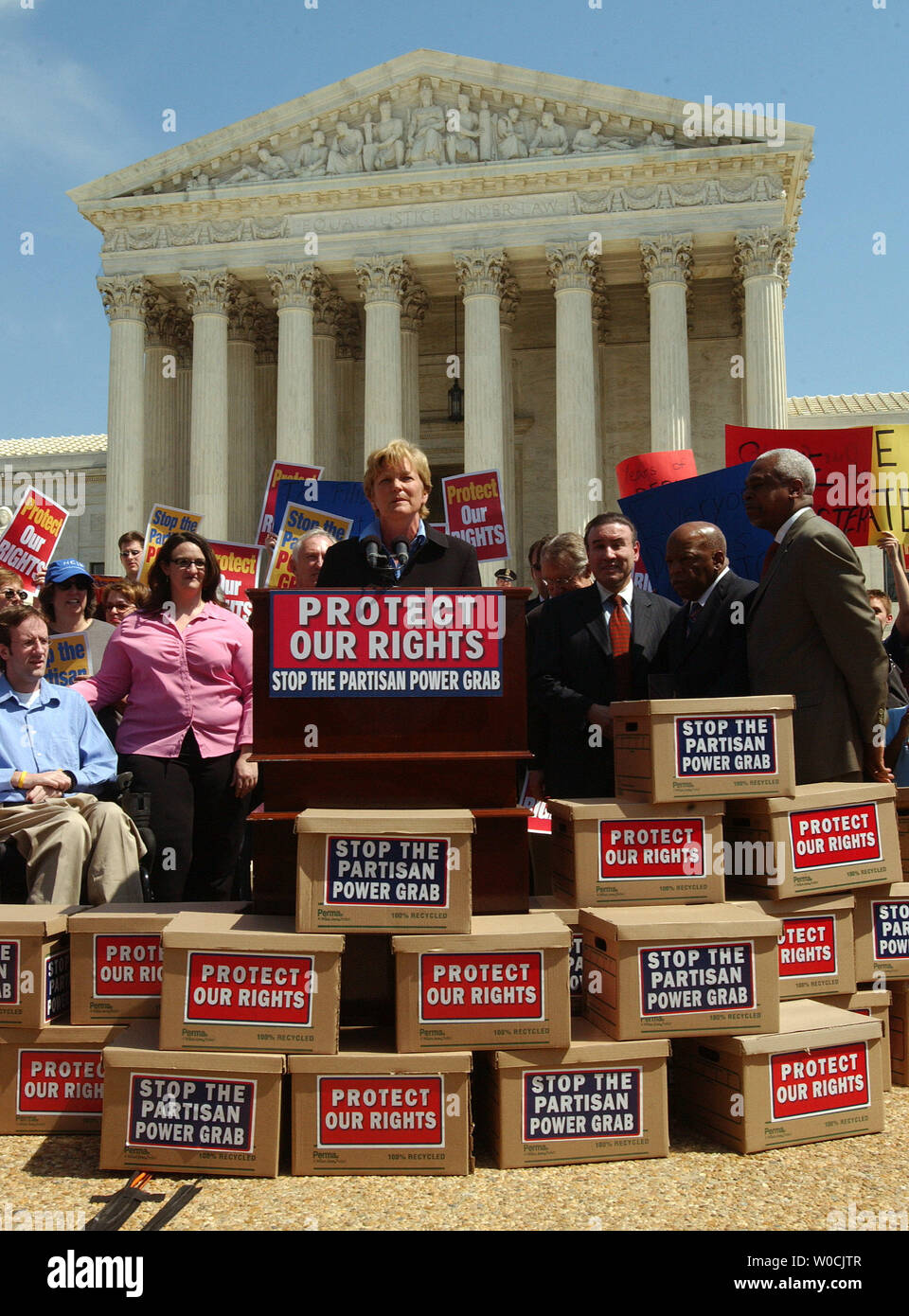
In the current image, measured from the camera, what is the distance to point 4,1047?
4.68m

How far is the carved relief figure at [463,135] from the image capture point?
31.4 m

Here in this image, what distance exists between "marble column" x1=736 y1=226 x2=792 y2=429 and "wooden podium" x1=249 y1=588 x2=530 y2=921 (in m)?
26.1

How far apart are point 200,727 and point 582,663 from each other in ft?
7.09

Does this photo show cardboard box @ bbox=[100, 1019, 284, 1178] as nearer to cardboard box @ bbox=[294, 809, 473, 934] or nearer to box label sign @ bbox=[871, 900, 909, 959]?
cardboard box @ bbox=[294, 809, 473, 934]

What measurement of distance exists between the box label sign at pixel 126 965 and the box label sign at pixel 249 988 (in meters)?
0.51

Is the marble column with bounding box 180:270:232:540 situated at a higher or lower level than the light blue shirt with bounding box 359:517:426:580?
higher

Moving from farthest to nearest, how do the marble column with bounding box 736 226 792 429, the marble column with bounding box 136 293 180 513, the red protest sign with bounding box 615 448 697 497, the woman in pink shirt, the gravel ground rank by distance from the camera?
the marble column with bounding box 136 293 180 513, the marble column with bounding box 736 226 792 429, the red protest sign with bounding box 615 448 697 497, the woman in pink shirt, the gravel ground

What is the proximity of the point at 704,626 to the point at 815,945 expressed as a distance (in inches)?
65.5

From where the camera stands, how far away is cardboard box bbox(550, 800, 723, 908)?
474cm

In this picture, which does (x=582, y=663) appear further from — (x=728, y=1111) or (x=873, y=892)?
(x=728, y=1111)

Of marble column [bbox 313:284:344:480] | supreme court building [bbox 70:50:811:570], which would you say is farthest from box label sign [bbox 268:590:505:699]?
marble column [bbox 313:284:344:480]

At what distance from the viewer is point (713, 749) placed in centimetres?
479

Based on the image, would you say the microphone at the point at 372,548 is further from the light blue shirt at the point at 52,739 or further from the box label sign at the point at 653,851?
the light blue shirt at the point at 52,739

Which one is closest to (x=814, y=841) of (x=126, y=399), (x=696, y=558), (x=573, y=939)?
(x=573, y=939)
